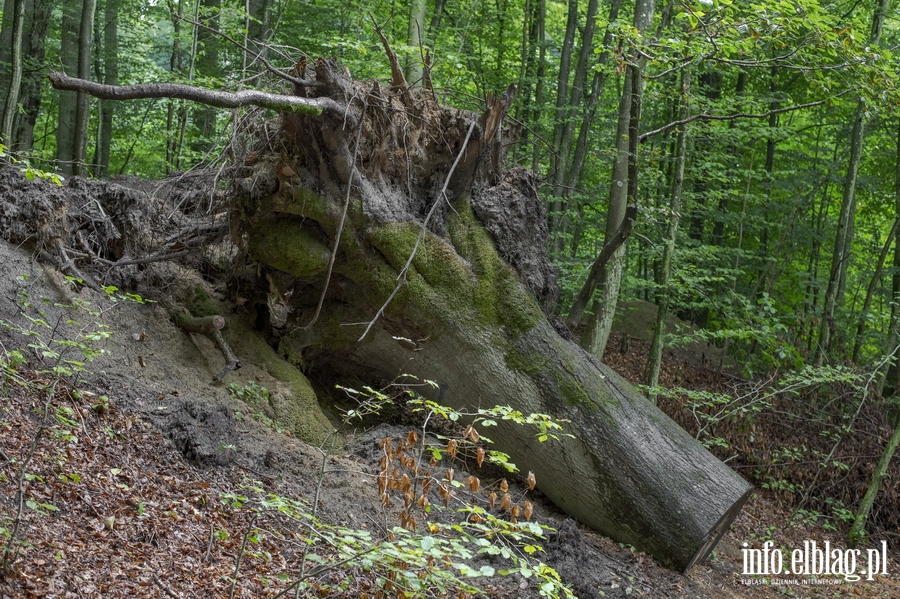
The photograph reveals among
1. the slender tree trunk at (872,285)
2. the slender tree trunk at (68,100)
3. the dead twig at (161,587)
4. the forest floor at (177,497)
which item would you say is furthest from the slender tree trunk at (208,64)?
the slender tree trunk at (872,285)

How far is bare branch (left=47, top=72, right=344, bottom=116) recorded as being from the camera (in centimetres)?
401

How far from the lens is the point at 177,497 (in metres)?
4.57

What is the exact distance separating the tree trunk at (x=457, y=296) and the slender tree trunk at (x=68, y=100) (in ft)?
25.0

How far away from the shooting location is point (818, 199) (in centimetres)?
1708

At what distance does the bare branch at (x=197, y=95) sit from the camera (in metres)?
4.01

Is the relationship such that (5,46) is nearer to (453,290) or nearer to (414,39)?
(414,39)

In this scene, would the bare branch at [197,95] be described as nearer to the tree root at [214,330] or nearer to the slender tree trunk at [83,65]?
the tree root at [214,330]

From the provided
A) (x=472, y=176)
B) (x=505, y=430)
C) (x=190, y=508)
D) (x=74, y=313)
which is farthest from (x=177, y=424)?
(x=472, y=176)

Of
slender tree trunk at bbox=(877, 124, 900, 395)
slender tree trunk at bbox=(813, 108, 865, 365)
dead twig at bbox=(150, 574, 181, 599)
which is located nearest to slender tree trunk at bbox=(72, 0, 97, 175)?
dead twig at bbox=(150, 574, 181, 599)

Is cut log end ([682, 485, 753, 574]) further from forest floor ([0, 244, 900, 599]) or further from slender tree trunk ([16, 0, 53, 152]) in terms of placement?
slender tree trunk ([16, 0, 53, 152])

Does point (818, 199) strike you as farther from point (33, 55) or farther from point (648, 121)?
point (33, 55)

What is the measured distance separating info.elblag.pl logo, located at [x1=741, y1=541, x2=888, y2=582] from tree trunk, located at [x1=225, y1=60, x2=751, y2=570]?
3.46 feet

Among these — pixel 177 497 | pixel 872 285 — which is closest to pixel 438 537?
pixel 177 497

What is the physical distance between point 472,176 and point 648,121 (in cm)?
1103
